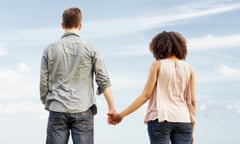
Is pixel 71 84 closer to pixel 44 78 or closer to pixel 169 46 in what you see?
pixel 44 78

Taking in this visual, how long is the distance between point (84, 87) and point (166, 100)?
3.68 ft

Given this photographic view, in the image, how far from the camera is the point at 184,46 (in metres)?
5.53

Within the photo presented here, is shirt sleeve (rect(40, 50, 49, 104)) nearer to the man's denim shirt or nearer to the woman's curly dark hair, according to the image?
the man's denim shirt

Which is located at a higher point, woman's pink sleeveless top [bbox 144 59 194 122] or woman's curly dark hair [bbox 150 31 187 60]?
woman's curly dark hair [bbox 150 31 187 60]

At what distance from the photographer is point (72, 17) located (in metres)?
5.91

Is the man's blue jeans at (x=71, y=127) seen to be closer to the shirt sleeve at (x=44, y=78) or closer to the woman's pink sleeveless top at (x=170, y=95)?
the shirt sleeve at (x=44, y=78)

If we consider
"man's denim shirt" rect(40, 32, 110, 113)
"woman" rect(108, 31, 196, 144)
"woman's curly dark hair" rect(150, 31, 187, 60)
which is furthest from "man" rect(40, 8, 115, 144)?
"woman's curly dark hair" rect(150, 31, 187, 60)

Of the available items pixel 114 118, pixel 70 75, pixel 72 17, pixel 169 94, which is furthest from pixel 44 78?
pixel 169 94

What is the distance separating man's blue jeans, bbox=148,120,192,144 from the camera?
17.1 feet

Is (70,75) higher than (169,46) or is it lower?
lower

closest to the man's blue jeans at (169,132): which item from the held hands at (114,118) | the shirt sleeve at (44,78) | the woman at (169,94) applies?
the woman at (169,94)

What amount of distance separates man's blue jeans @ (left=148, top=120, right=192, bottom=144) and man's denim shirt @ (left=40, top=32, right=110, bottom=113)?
3.19ft

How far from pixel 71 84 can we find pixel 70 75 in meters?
0.12

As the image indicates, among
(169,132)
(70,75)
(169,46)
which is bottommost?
(169,132)
